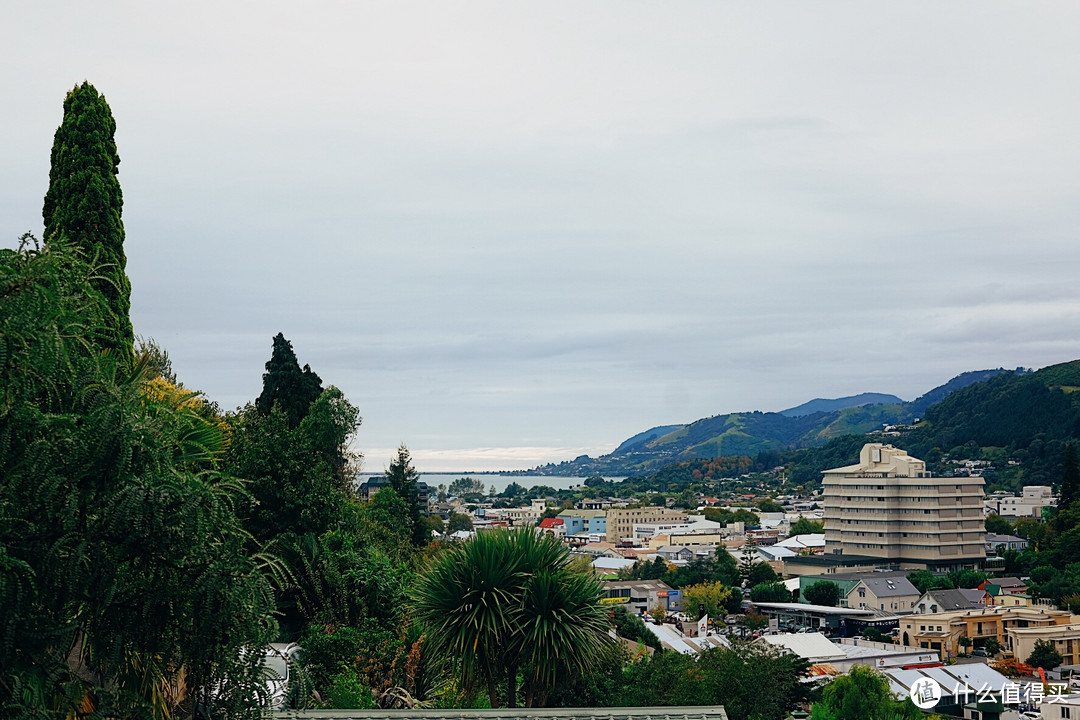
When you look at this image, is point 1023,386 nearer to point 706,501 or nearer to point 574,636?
point 706,501

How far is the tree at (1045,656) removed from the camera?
170 feet

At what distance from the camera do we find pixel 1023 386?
176 metres

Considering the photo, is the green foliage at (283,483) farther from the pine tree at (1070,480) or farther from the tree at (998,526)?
the tree at (998,526)

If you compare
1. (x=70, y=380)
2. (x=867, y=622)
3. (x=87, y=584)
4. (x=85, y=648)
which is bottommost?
(x=867, y=622)

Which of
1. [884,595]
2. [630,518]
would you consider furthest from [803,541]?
[884,595]

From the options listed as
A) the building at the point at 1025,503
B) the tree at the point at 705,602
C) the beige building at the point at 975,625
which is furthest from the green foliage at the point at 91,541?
the building at the point at 1025,503

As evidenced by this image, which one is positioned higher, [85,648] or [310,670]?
[85,648]

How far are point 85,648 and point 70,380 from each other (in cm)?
155

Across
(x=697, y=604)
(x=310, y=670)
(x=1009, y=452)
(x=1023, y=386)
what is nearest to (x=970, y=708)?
(x=310, y=670)

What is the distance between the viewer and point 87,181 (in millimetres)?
14812

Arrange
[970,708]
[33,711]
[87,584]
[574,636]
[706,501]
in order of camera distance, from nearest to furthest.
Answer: [33,711]
[87,584]
[574,636]
[970,708]
[706,501]

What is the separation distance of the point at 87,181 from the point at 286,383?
16354 millimetres

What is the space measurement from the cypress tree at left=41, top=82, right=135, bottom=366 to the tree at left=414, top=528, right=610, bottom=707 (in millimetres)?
5950

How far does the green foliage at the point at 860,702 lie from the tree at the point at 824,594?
170 ft
